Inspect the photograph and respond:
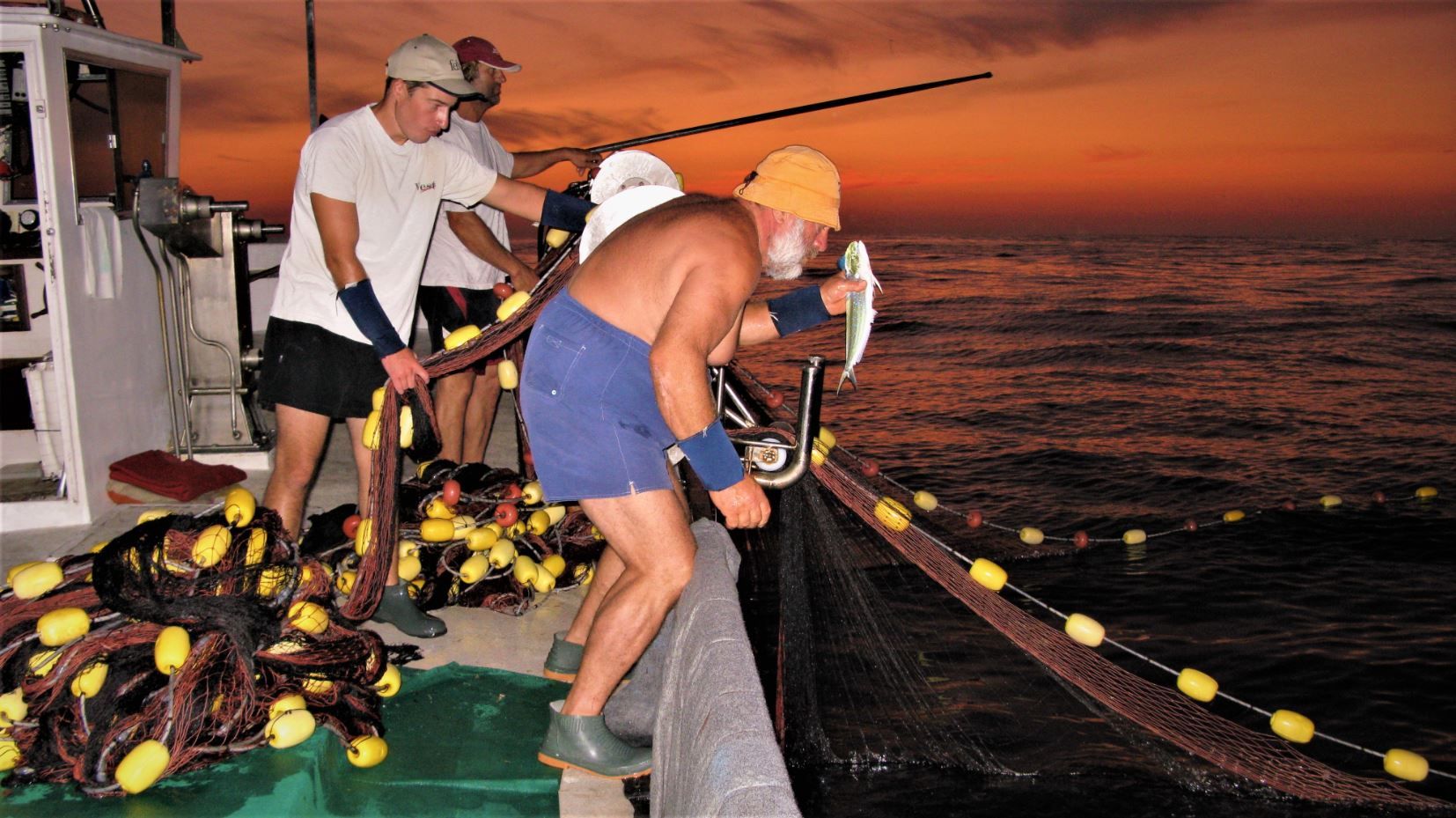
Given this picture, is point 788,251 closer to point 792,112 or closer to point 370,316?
point 370,316

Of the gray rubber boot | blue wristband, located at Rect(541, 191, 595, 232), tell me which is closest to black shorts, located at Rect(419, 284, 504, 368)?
blue wristband, located at Rect(541, 191, 595, 232)

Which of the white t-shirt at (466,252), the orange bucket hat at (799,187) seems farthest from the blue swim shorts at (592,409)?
the white t-shirt at (466,252)

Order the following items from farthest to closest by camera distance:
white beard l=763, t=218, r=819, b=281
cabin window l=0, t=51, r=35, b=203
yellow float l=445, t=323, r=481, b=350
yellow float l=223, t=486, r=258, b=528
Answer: cabin window l=0, t=51, r=35, b=203
yellow float l=445, t=323, r=481, b=350
yellow float l=223, t=486, r=258, b=528
white beard l=763, t=218, r=819, b=281

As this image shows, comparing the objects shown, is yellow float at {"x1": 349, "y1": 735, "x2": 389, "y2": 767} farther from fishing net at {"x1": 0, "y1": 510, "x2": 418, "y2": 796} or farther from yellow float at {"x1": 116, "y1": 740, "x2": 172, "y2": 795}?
yellow float at {"x1": 116, "y1": 740, "x2": 172, "y2": 795}

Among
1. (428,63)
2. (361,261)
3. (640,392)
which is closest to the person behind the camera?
(640,392)

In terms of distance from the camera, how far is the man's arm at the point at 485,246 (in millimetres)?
5086

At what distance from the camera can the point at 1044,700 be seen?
16.5ft

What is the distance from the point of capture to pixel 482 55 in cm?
507

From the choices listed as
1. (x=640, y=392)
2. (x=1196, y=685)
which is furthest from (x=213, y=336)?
(x=1196, y=685)

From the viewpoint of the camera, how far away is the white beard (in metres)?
2.94

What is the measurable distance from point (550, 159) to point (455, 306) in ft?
3.15

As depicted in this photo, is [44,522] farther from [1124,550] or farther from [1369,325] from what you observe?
[1369,325]

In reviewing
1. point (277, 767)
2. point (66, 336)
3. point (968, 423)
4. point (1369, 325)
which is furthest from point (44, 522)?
point (1369, 325)

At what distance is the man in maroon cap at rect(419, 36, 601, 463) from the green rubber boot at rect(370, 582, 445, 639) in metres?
1.33
